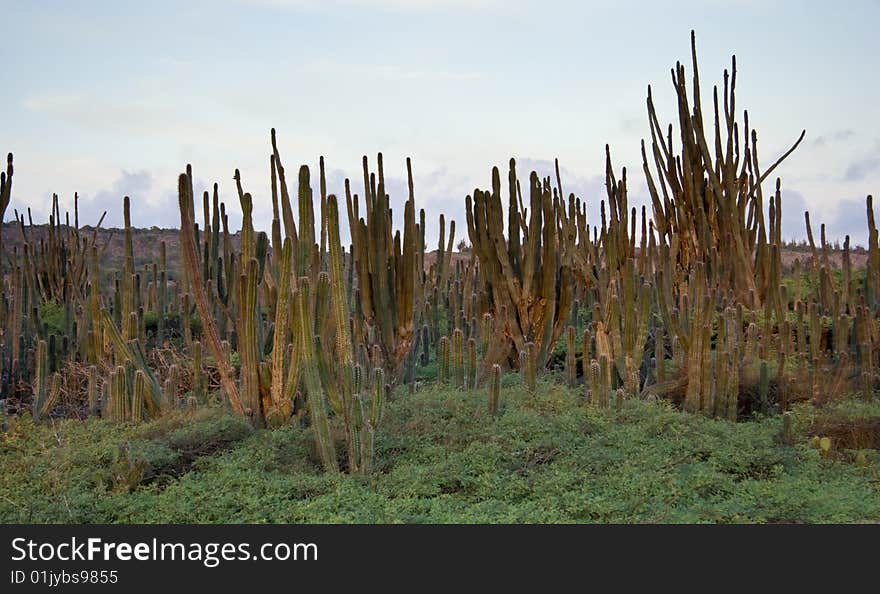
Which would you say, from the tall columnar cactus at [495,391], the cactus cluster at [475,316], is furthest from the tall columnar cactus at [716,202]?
the tall columnar cactus at [495,391]

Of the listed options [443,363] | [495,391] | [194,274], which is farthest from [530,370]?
[194,274]

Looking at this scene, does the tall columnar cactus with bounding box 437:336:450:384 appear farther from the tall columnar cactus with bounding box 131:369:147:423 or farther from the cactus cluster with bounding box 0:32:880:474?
the tall columnar cactus with bounding box 131:369:147:423

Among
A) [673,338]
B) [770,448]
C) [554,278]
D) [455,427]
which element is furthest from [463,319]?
[770,448]

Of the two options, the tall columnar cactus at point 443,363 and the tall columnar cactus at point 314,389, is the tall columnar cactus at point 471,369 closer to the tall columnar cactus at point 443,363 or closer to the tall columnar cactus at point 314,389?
the tall columnar cactus at point 443,363

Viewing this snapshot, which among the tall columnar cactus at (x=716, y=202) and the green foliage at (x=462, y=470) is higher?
the tall columnar cactus at (x=716, y=202)

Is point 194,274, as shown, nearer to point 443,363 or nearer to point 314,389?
point 314,389

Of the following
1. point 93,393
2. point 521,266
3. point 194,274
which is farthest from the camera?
point 521,266

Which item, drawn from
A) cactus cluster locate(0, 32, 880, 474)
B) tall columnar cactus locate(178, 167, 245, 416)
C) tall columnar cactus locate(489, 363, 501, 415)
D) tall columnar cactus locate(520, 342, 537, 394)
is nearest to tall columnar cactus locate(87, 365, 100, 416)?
cactus cluster locate(0, 32, 880, 474)

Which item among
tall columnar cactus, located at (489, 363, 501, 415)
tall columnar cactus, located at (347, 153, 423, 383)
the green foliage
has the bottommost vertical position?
the green foliage

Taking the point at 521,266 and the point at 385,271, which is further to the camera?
the point at 521,266

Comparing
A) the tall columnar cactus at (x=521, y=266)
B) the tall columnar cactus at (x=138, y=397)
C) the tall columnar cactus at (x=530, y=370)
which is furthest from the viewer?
the tall columnar cactus at (x=521, y=266)

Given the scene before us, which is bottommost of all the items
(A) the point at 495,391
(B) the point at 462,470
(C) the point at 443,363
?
(B) the point at 462,470

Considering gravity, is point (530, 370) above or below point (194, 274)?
below

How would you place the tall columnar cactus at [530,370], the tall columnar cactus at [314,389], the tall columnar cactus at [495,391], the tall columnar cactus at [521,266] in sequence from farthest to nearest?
the tall columnar cactus at [521,266], the tall columnar cactus at [530,370], the tall columnar cactus at [495,391], the tall columnar cactus at [314,389]
